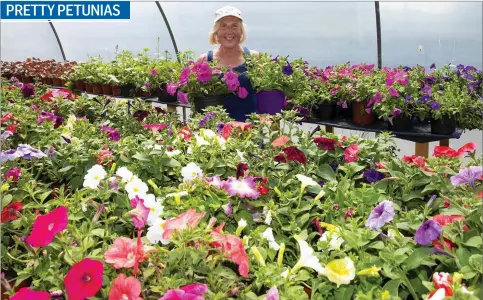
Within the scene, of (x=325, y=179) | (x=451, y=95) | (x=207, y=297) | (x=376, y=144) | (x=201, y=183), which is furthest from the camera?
(x=451, y=95)

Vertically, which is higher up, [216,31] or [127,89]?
[216,31]

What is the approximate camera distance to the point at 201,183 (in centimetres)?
122

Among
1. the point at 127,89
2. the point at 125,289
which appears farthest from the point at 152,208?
the point at 127,89

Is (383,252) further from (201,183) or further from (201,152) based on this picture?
(201,152)

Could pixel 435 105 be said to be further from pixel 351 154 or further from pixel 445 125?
pixel 351 154

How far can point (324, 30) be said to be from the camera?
5.93 metres

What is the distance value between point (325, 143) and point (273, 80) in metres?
1.25

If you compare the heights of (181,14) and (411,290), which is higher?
(181,14)

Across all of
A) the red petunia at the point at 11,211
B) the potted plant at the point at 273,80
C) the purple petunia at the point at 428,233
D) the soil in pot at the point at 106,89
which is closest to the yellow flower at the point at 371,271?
the purple petunia at the point at 428,233

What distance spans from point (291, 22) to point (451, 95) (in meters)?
3.29

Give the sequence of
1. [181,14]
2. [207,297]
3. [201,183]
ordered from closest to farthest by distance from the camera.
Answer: [207,297], [201,183], [181,14]

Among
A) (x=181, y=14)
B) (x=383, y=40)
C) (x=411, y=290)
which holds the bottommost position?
(x=411, y=290)

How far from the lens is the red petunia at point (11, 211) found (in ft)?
3.95

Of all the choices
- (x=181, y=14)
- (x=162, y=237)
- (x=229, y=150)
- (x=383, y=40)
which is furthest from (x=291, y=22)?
(x=162, y=237)
